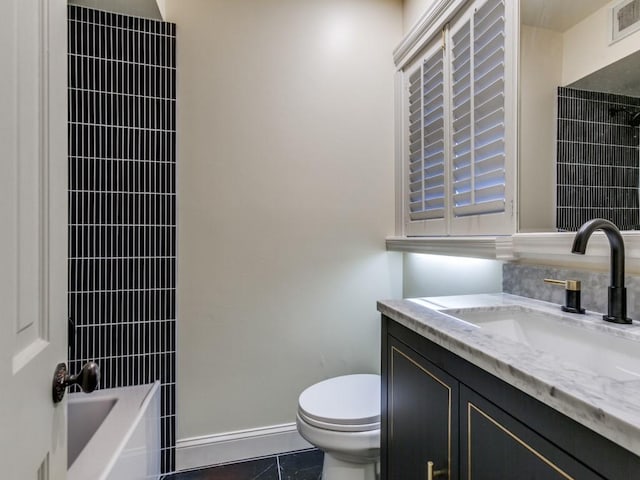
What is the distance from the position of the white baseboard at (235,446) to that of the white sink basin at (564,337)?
127 cm

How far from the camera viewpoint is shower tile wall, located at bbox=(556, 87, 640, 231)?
39.3 inches

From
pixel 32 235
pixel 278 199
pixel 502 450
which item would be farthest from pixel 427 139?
pixel 32 235

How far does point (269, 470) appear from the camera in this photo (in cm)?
172

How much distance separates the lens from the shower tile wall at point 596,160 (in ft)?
3.27

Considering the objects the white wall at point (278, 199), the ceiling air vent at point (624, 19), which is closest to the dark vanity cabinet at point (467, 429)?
the white wall at point (278, 199)

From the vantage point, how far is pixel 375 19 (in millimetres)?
2021

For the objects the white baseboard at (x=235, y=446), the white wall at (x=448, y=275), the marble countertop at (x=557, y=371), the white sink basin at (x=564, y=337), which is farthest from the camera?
the white baseboard at (x=235, y=446)

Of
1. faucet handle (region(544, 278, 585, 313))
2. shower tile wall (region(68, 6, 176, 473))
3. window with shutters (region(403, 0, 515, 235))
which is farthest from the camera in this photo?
shower tile wall (region(68, 6, 176, 473))

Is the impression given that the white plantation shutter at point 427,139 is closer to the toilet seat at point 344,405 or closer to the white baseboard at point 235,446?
the toilet seat at point 344,405

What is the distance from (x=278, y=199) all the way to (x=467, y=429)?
4.56ft

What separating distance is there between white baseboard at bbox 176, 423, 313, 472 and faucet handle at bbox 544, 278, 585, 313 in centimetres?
146

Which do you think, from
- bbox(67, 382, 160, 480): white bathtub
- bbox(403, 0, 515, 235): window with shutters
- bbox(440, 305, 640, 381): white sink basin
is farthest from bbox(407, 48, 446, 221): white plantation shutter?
bbox(67, 382, 160, 480): white bathtub

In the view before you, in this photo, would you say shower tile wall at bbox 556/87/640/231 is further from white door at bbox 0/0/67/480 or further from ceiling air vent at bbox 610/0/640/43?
white door at bbox 0/0/67/480

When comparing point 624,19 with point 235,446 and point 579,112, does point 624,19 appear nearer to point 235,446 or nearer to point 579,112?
point 579,112
